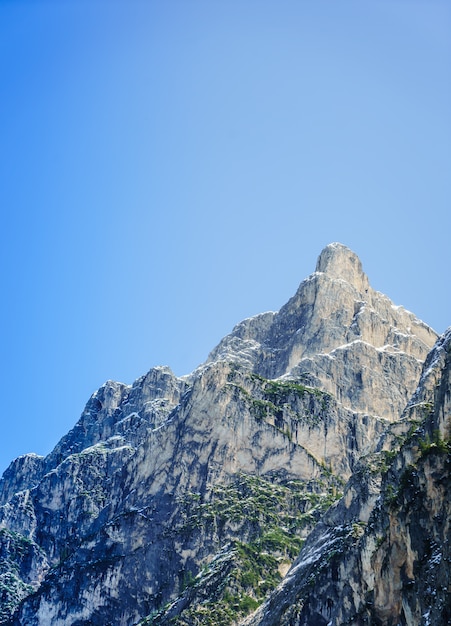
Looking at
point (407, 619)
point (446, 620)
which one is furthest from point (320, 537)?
point (446, 620)

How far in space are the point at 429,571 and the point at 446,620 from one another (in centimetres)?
983

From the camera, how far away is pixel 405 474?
5246 inches

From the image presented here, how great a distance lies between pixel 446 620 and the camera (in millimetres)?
99250

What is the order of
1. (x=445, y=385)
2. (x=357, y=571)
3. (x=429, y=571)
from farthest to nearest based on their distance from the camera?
(x=357, y=571) → (x=445, y=385) → (x=429, y=571)

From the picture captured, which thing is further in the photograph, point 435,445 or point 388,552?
point 388,552

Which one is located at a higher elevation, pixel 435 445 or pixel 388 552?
pixel 435 445

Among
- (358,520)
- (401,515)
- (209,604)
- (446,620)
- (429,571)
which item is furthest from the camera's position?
(209,604)

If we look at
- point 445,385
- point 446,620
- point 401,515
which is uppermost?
point 445,385

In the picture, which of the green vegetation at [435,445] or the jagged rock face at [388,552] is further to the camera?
the green vegetation at [435,445]

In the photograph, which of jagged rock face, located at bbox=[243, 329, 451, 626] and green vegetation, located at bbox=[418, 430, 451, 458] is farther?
green vegetation, located at bbox=[418, 430, 451, 458]

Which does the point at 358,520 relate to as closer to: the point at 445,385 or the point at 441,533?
the point at 445,385

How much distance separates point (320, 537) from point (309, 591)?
2035 centimetres

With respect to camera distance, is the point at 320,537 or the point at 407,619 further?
the point at 320,537

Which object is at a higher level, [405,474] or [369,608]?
[405,474]
